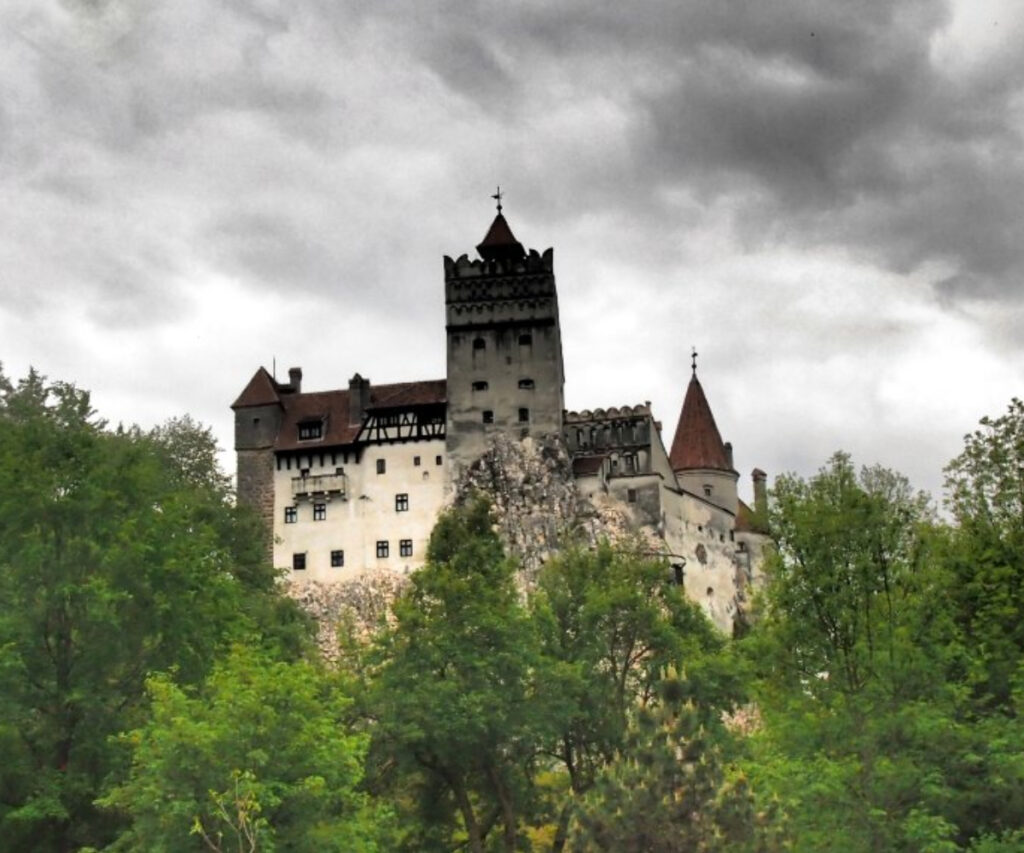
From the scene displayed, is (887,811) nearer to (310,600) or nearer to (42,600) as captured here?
(42,600)

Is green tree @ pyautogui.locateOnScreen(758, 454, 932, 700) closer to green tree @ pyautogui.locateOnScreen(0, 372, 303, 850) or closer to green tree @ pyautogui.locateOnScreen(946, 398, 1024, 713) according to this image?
green tree @ pyautogui.locateOnScreen(946, 398, 1024, 713)

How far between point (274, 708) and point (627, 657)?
13.7 meters

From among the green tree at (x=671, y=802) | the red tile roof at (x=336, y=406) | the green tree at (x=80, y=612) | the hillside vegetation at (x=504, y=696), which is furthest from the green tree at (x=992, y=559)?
the red tile roof at (x=336, y=406)

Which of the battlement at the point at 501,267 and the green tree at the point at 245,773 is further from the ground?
the battlement at the point at 501,267

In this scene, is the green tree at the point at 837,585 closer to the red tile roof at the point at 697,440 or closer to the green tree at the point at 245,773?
the green tree at the point at 245,773

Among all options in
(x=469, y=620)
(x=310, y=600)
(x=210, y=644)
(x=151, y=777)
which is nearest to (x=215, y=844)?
(x=151, y=777)

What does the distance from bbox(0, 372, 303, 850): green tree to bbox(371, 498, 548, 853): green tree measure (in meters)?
4.21

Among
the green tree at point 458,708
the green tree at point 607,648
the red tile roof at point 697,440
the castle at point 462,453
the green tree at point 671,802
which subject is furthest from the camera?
the red tile roof at point 697,440

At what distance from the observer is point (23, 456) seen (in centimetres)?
3092

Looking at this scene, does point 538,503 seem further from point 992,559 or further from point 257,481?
point 992,559

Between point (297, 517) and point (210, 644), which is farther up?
point (297, 517)

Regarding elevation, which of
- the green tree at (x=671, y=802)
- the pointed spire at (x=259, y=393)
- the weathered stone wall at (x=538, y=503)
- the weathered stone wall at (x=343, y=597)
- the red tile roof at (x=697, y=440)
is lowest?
the green tree at (x=671, y=802)

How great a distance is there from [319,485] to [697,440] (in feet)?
64.3

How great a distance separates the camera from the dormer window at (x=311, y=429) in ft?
248
